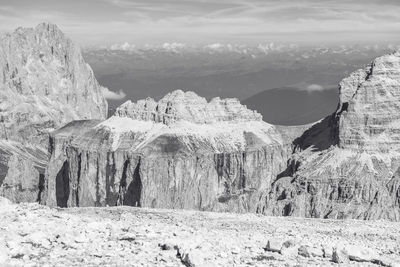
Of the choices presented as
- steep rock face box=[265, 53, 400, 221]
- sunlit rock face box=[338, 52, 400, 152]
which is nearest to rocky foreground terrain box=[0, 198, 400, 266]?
steep rock face box=[265, 53, 400, 221]

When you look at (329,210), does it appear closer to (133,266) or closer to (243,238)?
(243,238)

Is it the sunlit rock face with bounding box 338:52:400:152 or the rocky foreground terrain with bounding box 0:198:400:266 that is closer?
the rocky foreground terrain with bounding box 0:198:400:266

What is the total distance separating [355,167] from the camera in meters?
175

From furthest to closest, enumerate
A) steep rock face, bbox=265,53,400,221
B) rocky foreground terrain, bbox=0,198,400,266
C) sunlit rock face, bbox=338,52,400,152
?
1. sunlit rock face, bbox=338,52,400,152
2. steep rock face, bbox=265,53,400,221
3. rocky foreground terrain, bbox=0,198,400,266

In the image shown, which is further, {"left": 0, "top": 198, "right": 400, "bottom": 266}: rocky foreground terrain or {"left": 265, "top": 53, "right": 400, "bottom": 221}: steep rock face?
{"left": 265, "top": 53, "right": 400, "bottom": 221}: steep rock face

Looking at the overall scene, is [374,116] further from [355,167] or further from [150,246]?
[150,246]

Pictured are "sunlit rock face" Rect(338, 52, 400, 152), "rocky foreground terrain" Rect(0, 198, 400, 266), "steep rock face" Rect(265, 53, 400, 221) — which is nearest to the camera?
"rocky foreground terrain" Rect(0, 198, 400, 266)

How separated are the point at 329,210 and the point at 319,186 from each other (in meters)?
13.4

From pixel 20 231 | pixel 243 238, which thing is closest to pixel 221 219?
pixel 243 238

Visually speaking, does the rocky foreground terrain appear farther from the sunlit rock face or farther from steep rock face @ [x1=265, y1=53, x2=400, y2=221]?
the sunlit rock face

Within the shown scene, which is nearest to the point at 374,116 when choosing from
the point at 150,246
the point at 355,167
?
the point at 355,167

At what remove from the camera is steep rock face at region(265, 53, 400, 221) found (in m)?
147

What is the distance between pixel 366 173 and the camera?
16988 centimetres

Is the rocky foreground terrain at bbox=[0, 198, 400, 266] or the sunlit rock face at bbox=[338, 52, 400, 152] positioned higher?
the sunlit rock face at bbox=[338, 52, 400, 152]
